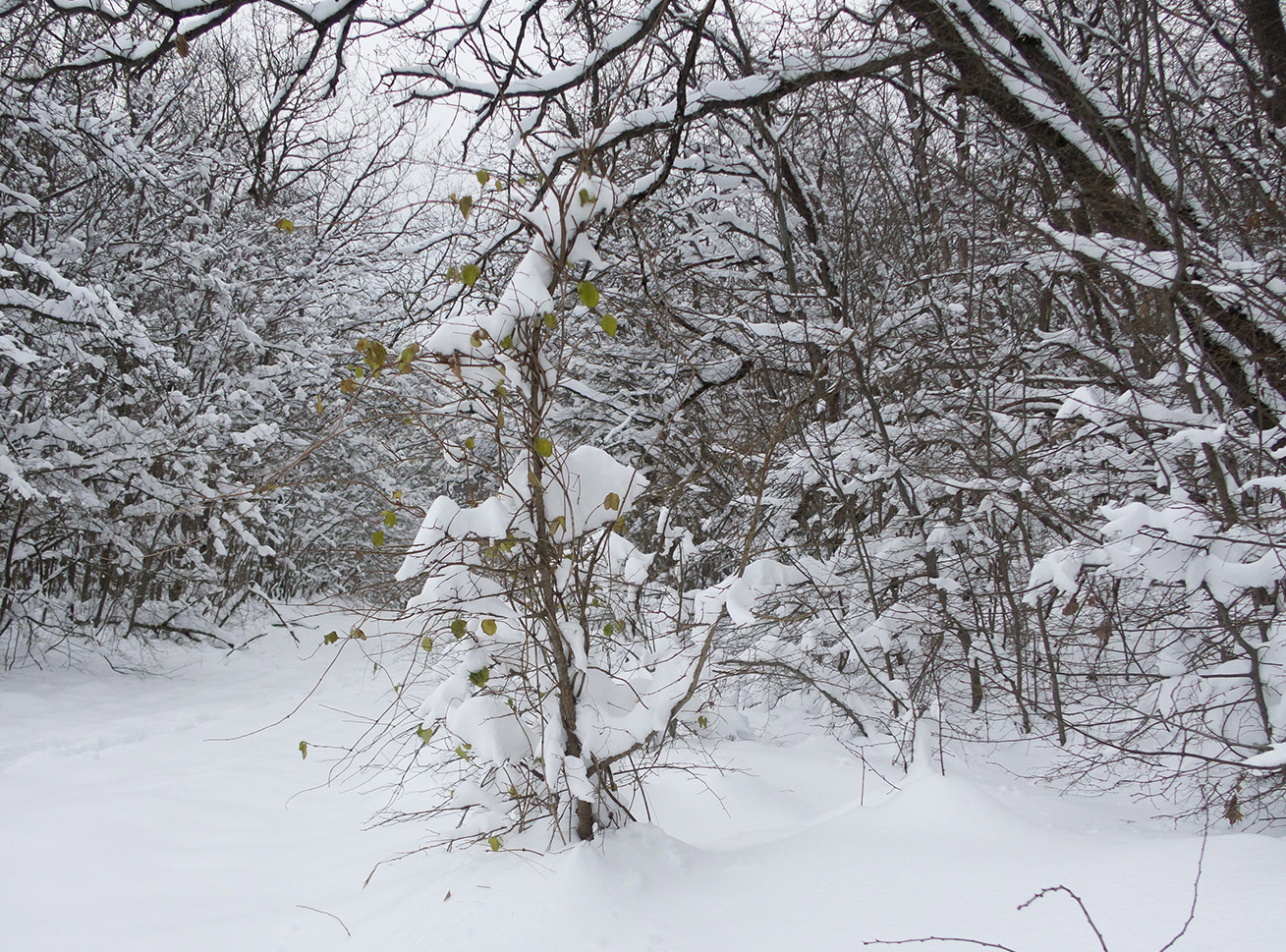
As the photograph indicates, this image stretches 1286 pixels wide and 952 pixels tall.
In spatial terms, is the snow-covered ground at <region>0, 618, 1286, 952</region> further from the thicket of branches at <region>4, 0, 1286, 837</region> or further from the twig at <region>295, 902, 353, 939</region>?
the thicket of branches at <region>4, 0, 1286, 837</region>

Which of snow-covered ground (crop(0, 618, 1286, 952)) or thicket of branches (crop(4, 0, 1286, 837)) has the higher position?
thicket of branches (crop(4, 0, 1286, 837))

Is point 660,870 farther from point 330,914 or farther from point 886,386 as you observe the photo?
point 886,386

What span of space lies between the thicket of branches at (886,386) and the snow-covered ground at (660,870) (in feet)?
1.12

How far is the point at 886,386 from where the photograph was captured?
5.33 meters

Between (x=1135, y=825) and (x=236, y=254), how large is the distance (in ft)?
40.0

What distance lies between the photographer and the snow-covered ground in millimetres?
2008

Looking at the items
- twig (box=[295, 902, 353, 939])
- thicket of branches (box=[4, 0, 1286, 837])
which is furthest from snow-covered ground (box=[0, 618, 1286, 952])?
thicket of branches (box=[4, 0, 1286, 837])

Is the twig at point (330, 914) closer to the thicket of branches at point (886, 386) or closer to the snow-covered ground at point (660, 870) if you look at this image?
the snow-covered ground at point (660, 870)

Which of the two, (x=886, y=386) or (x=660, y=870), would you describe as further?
(x=886, y=386)

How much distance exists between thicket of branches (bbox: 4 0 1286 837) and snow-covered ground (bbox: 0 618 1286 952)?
34 cm

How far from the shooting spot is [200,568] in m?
9.70

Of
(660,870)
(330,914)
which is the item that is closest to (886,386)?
(660,870)

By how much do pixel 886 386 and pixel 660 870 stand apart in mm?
3765

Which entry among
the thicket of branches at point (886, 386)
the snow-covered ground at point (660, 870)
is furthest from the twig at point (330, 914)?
the thicket of branches at point (886, 386)
